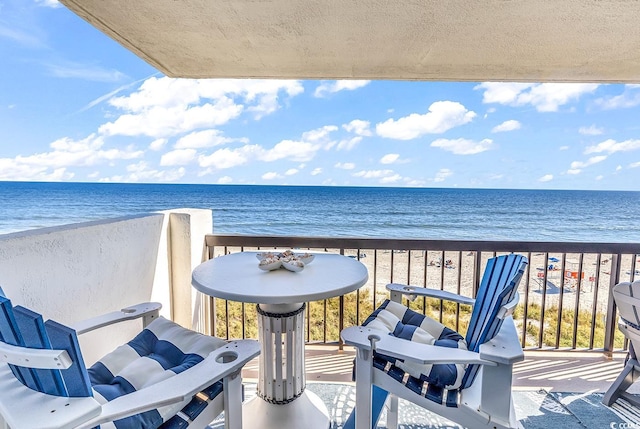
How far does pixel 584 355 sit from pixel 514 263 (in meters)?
1.83

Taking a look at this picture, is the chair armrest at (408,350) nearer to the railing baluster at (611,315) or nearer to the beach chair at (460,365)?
the beach chair at (460,365)

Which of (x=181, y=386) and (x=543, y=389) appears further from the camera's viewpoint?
(x=543, y=389)

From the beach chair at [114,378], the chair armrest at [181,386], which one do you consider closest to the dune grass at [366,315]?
the beach chair at [114,378]

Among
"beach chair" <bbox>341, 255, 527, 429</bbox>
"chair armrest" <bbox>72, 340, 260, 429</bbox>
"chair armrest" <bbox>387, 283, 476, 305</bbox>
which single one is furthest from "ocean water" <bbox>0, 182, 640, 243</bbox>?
"chair armrest" <bbox>72, 340, 260, 429</bbox>

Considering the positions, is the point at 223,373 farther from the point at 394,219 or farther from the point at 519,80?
the point at 394,219

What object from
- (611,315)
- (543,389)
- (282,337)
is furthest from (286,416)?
(611,315)

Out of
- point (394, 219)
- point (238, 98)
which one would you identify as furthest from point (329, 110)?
point (394, 219)

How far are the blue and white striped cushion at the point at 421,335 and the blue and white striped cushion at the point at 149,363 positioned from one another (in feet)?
2.55

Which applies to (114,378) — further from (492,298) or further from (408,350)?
(492,298)

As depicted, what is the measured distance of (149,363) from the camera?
1346 millimetres

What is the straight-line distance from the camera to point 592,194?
2227 centimetres

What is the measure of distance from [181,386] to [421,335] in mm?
1083

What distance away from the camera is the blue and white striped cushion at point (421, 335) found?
1.31m

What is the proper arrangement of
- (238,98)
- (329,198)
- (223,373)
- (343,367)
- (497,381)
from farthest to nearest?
(329,198) < (238,98) < (343,367) < (497,381) < (223,373)
